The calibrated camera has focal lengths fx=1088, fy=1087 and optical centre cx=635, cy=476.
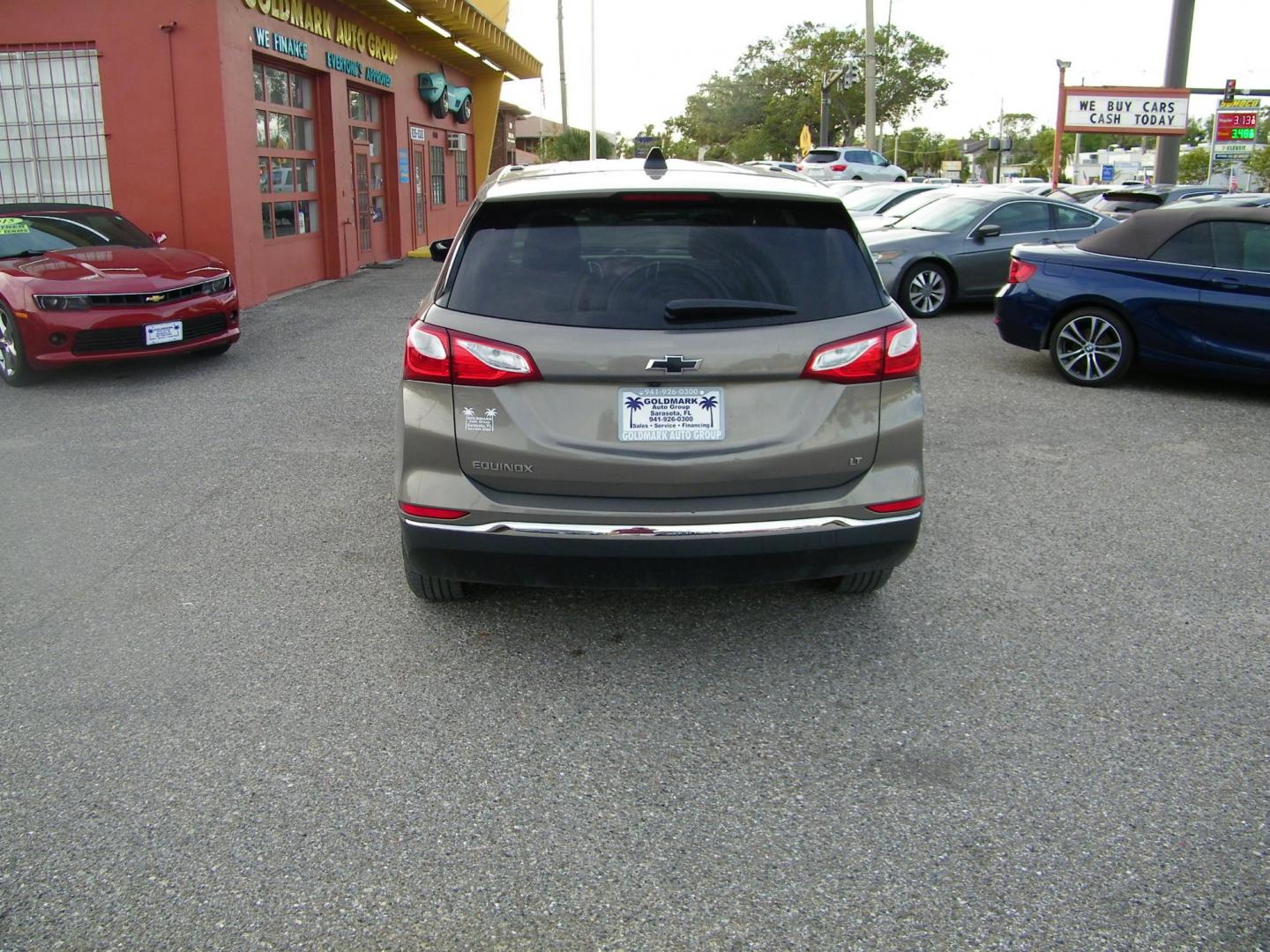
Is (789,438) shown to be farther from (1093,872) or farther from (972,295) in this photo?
(972,295)

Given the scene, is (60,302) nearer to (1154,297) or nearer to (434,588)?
(434,588)

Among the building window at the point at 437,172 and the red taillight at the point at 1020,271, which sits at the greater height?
the building window at the point at 437,172

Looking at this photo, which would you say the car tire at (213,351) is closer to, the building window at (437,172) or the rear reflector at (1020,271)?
the rear reflector at (1020,271)

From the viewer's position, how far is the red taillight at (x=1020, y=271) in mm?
8984

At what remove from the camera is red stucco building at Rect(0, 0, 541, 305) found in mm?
12219

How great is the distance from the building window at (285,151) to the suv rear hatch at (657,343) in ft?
37.2

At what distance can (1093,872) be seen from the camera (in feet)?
9.03

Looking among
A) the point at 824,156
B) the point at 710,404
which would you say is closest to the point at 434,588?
the point at 710,404

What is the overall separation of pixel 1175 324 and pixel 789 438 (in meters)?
6.08

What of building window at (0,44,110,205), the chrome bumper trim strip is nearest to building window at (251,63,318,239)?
building window at (0,44,110,205)

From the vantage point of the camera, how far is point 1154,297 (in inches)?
328

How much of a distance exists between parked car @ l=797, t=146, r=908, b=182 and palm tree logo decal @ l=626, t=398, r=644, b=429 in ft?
106

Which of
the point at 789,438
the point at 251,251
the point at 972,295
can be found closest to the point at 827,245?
the point at 789,438

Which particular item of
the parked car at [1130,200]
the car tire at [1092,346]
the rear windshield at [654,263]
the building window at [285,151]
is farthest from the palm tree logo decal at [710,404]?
→ the parked car at [1130,200]
